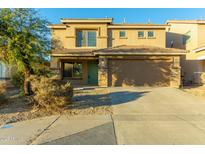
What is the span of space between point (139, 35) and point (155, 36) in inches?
68.4

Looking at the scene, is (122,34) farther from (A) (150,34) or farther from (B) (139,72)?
(B) (139,72)

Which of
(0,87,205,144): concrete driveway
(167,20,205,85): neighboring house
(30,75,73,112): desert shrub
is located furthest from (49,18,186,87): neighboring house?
(0,87,205,144): concrete driveway

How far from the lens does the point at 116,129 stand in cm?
631

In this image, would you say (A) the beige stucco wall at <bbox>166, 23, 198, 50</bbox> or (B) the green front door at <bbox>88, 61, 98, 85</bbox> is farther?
(A) the beige stucco wall at <bbox>166, 23, 198, 50</bbox>

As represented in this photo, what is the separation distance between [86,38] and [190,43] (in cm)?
1243

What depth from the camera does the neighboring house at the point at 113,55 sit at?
18.6 meters

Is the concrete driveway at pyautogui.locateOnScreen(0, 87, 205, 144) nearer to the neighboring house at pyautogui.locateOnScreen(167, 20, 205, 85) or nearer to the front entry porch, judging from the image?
the front entry porch

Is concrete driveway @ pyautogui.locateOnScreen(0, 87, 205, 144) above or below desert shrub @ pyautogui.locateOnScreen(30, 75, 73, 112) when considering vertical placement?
below

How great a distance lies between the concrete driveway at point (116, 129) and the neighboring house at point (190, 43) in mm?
14570

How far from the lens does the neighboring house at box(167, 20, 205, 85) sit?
2212 cm

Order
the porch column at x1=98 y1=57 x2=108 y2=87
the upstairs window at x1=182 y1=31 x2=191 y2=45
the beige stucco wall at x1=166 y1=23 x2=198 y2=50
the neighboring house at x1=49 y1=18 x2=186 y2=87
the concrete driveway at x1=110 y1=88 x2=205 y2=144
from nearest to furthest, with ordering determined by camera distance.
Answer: the concrete driveway at x1=110 y1=88 x2=205 y2=144
the porch column at x1=98 y1=57 x2=108 y2=87
the neighboring house at x1=49 y1=18 x2=186 y2=87
the upstairs window at x1=182 y1=31 x2=191 y2=45
the beige stucco wall at x1=166 y1=23 x2=198 y2=50

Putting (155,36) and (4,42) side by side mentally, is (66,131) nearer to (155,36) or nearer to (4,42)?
(4,42)

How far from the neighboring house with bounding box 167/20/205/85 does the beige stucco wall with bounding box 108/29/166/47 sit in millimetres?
1904
